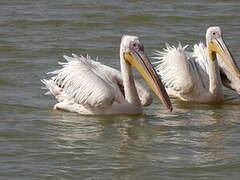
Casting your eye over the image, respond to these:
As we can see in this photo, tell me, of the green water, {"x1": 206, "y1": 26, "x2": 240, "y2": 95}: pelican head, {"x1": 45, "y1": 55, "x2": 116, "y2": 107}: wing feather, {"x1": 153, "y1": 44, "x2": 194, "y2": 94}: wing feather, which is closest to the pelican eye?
{"x1": 45, "y1": 55, "x2": 116, "y2": 107}: wing feather

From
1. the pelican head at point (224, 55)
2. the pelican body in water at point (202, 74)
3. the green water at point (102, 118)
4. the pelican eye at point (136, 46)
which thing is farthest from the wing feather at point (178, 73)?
the pelican eye at point (136, 46)

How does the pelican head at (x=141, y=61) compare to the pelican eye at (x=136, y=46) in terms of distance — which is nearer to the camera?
the pelican head at (x=141, y=61)

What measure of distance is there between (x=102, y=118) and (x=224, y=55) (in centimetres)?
167

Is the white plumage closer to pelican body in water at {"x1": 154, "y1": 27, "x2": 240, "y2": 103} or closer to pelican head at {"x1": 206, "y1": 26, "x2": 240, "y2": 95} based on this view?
pelican body in water at {"x1": 154, "y1": 27, "x2": 240, "y2": 103}

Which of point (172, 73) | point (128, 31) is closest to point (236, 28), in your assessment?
point (128, 31)

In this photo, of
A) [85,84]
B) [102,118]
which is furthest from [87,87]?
[102,118]

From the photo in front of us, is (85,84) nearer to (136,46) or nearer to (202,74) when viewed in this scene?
(136,46)

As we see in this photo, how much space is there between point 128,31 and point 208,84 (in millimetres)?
3540

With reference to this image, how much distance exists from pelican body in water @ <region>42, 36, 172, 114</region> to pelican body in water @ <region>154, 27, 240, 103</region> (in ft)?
2.60

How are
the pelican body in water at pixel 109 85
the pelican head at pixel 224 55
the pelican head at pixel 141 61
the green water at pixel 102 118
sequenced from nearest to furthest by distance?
the green water at pixel 102 118 < the pelican head at pixel 141 61 < the pelican body in water at pixel 109 85 < the pelican head at pixel 224 55

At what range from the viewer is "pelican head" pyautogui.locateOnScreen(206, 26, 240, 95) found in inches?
373

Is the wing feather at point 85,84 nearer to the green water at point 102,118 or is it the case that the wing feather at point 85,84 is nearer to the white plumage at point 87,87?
the white plumage at point 87,87

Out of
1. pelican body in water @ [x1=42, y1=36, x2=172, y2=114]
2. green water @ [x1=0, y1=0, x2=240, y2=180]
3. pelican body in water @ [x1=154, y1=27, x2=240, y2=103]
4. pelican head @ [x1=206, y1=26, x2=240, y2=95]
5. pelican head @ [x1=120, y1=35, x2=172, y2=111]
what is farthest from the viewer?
pelican body in water @ [x1=154, y1=27, x2=240, y2=103]

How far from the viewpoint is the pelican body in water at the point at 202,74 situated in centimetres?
962
